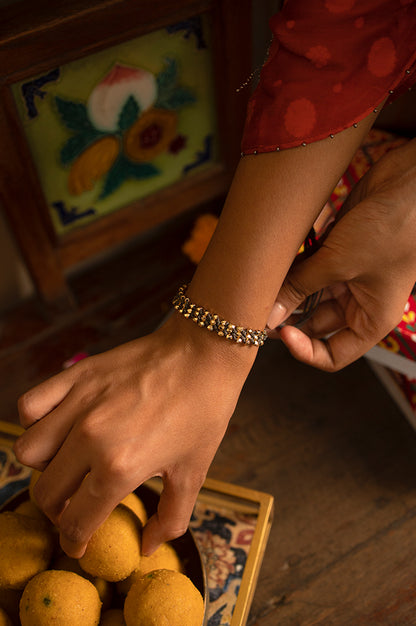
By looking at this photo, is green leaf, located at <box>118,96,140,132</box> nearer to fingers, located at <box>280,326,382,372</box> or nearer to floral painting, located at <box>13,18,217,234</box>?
floral painting, located at <box>13,18,217,234</box>

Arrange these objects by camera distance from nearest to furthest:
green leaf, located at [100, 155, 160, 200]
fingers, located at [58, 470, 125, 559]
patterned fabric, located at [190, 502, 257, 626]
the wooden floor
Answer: fingers, located at [58, 470, 125, 559]
patterned fabric, located at [190, 502, 257, 626]
the wooden floor
green leaf, located at [100, 155, 160, 200]

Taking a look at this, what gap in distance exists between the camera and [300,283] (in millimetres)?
506

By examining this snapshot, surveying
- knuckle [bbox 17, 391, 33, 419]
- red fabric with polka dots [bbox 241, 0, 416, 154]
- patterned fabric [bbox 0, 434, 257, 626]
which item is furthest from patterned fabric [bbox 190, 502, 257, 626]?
red fabric with polka dots [bbox 241, 0, 416, 154]

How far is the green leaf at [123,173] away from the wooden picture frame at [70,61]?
0.14 ft

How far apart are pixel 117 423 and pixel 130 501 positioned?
0.39ft

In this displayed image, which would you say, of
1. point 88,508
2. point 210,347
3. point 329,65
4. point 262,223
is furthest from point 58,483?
point 329,65

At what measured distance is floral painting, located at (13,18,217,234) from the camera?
67 cm

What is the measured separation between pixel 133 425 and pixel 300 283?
0.22 metres

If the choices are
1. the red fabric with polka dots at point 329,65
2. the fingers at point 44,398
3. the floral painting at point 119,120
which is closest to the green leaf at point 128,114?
the floral painting at point 119,120

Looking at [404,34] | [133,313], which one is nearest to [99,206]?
[133,313]

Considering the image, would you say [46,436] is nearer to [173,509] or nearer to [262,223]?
[173,509]

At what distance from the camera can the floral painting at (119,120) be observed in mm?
671

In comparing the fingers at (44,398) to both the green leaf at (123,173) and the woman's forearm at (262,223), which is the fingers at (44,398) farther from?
the green leaf at (123,173)

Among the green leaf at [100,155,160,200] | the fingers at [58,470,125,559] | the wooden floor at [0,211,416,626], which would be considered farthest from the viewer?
the green leaf at [100,155,160,200]
